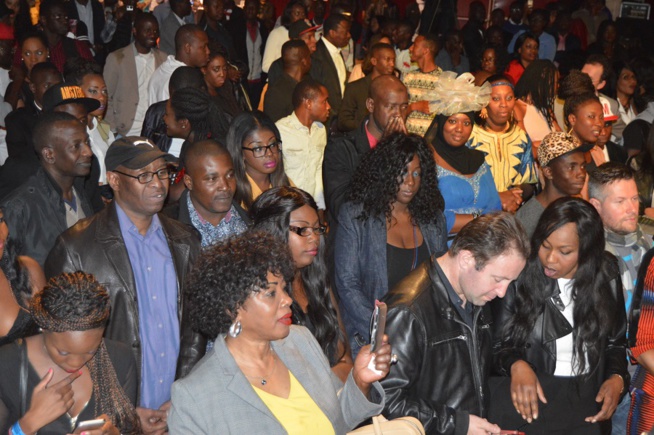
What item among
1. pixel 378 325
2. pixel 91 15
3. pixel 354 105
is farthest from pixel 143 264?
pixel 91 15

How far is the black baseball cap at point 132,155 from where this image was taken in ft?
13.2

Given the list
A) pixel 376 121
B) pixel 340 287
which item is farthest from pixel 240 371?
pixel 376 121

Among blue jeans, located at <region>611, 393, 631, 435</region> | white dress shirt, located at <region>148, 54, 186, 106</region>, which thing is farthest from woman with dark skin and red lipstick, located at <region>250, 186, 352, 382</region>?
white dress shirt, located at <region>148, 54, 186, 106</region>

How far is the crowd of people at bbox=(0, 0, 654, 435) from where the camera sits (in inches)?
119

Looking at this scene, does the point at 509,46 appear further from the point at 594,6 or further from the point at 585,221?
the point at 585,221

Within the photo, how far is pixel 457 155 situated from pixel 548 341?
6.66 ft

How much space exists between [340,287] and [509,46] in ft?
31.2

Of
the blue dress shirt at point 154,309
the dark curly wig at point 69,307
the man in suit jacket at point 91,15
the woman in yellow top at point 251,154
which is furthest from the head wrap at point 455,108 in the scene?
the man in suit jacket at point 91,15

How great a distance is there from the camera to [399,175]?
15.3 feet

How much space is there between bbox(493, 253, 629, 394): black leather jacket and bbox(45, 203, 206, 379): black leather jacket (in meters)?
1.47

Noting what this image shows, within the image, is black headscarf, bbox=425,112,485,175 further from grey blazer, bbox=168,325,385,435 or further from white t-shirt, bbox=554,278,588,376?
grey blazer, bbox=168,325,385,435

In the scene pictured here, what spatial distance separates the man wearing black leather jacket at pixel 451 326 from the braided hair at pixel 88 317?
1.09 meters

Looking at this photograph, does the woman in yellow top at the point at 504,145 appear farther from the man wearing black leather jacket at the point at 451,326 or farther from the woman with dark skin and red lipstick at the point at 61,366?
the woman with dark skin and red lipstick at the point at 61,366

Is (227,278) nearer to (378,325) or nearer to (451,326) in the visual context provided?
(378,325)
